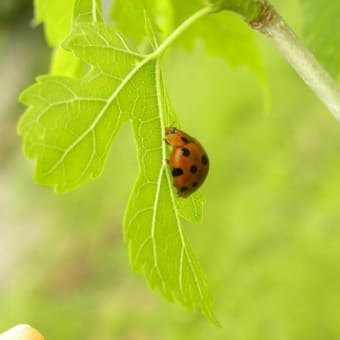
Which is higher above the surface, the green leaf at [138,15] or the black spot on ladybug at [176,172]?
the green leaf at [138,15]

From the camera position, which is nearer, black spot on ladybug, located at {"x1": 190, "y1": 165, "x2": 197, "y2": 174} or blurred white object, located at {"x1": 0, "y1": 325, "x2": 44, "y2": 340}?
blurred white object, located at {"x1": 0, "y1": 325, "x2": 44, "y2": 340}

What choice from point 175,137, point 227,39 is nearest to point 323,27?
point 227,39

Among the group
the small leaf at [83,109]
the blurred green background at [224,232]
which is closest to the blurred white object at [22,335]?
the small leaf at [83,109]

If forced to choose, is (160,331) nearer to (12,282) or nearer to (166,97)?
(12,282)

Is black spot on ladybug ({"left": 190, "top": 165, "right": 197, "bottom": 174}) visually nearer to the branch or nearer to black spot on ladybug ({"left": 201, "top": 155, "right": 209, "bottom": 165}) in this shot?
black spot on ladybug ({"left": 201, "top": 155, "right": 209, "bottom": 165})

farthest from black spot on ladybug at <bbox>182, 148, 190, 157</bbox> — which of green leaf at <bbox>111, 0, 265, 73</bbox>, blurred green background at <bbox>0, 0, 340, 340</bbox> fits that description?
blurred green background at <bbox>0, 0, 340, 340</bbox>

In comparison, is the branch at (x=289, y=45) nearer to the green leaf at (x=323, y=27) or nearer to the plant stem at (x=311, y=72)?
the plant stem at (x=311, y=72)
